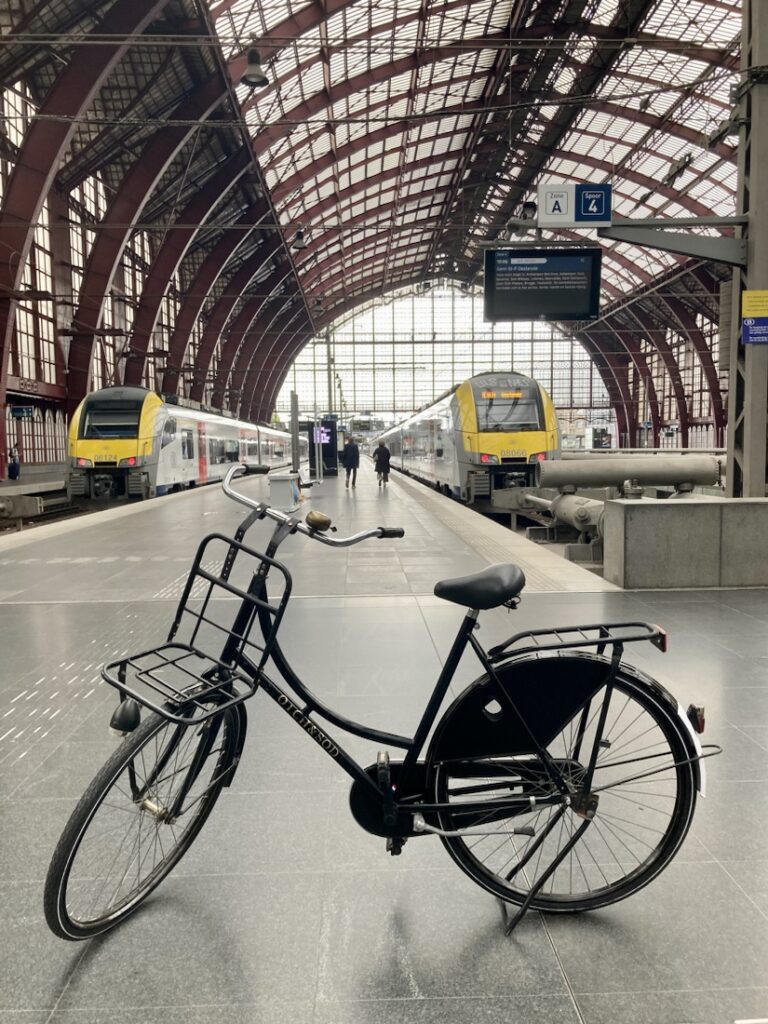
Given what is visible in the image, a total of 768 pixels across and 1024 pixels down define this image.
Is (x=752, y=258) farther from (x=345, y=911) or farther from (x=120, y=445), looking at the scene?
(x=120, y=445)

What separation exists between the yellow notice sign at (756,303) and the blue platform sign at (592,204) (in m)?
1.73

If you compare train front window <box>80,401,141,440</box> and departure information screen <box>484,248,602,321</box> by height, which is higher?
departure information screen <box>484,248,602,321</box>

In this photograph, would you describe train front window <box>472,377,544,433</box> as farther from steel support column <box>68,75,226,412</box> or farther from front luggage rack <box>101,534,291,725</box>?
front luggage rack <box>101,534,291,725</box>

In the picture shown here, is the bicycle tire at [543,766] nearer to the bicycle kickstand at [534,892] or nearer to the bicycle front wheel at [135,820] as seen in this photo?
the bicycle kickstand at [534,892]

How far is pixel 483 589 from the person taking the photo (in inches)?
86.9

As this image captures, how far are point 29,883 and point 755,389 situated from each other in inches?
304

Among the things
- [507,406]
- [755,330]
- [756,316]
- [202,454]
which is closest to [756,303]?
[756,316]

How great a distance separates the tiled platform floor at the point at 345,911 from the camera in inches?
78.5

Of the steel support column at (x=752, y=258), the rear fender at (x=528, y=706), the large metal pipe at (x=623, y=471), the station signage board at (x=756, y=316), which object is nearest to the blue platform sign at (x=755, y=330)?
the station signage board at (x=756, y=316)

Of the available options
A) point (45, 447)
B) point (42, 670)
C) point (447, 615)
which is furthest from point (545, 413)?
point (45, 447)

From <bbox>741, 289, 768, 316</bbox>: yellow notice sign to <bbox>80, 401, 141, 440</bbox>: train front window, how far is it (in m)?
16.3

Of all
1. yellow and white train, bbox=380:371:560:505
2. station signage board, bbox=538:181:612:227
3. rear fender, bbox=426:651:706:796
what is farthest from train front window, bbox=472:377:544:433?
rear fender, bbox=426:651:706:796

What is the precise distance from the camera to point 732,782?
318 cm

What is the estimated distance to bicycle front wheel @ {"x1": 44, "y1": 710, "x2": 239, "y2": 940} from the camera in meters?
2.08
